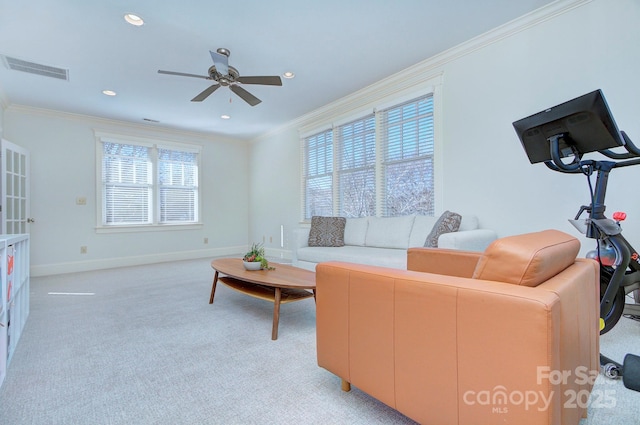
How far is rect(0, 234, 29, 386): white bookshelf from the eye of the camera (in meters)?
1.57

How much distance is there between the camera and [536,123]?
1.72 m

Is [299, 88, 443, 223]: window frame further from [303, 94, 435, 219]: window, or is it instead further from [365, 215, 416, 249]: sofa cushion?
[365, 215, 416, 249]: sofa cushion

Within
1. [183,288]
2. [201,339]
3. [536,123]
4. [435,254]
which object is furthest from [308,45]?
[183,288]

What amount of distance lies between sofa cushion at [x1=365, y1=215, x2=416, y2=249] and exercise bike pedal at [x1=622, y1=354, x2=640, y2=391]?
1957mm

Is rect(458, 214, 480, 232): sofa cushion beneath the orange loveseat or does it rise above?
above

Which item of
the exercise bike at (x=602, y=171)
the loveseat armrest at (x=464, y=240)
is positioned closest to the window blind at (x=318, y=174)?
the loveseat armrest at (x=464, y=240)

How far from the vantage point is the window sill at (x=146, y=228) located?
5.20m

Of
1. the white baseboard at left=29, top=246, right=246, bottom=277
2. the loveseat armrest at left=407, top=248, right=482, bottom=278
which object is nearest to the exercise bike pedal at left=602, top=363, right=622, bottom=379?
the loveseat armrest at left=407, top=248, right=482, bottom=278

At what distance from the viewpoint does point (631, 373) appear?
1.47 meters

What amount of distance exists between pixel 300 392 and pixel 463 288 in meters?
1.03

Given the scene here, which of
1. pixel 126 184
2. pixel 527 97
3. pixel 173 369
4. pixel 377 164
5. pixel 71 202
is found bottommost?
pixel 173 369

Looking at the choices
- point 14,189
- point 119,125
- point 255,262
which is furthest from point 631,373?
point 119,125

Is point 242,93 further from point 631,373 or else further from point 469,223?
point 631,373

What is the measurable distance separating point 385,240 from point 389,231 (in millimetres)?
119
